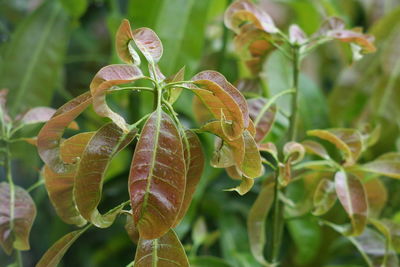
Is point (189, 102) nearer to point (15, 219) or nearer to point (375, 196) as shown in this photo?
point (375, 196)

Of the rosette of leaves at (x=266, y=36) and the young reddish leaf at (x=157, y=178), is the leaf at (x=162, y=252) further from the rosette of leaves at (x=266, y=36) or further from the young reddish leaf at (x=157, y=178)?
the rosette of leaves at (x=266, y=36)

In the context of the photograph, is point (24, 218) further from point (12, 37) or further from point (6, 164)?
point (12, 37)

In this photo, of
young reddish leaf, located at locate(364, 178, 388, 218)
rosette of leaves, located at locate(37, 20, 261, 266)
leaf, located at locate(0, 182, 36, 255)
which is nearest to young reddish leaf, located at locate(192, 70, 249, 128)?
rosette of leaves, located at locate(37, 20, 261, 266)

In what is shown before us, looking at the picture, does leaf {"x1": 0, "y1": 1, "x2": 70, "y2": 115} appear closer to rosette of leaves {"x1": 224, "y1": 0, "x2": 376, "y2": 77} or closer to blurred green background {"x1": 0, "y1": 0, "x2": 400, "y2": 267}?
blurred green background {"x1": 0, "y1": 0, "x2": 400, "y2": 267}

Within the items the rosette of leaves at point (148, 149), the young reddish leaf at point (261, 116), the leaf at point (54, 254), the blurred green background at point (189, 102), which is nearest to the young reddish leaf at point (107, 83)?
the rosette of leaves at point (148, 149)

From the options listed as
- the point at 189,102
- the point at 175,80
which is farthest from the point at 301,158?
the point at 189,102

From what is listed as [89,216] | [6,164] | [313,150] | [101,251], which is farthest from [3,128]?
[101,251]
